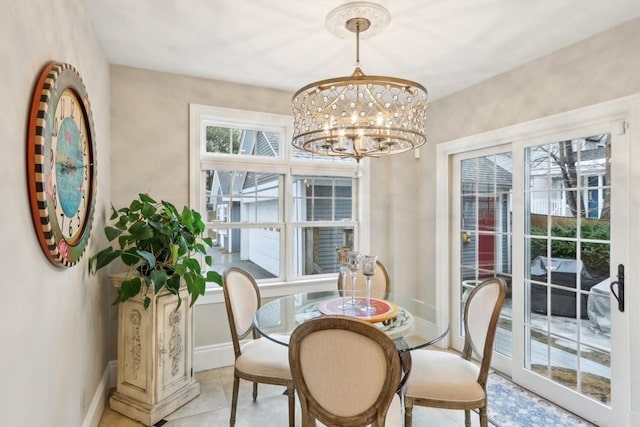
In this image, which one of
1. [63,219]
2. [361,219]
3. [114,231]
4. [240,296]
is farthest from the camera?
[361,219]

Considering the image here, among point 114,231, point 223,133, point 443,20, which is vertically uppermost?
point 443,20

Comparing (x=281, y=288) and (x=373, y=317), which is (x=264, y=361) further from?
Result: (x=281, y=288)

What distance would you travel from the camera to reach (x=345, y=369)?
4.86ft

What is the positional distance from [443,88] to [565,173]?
1.37 m

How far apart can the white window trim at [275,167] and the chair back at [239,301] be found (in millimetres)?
714

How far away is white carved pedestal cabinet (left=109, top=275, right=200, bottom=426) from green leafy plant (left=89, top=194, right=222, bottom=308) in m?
0.13

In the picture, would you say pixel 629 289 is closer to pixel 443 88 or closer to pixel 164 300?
pixel 443 88

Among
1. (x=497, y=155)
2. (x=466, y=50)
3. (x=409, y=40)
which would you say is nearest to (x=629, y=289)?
(x=497, y=155)

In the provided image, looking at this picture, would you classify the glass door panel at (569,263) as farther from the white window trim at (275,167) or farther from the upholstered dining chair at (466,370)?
the white window trim at (275,167)

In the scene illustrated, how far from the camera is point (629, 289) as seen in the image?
89.0 inches

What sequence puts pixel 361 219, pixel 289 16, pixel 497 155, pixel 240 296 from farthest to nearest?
pixel 361 219, pixel 497 155, pixel 240 296, pixel 289 16

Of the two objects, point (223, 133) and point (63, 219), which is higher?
point (223, 133)

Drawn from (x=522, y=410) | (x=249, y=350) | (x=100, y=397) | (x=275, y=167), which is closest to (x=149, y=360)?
(x=100, y=397)

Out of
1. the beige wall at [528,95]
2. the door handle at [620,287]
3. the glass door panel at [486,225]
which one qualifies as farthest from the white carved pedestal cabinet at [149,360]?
the door handle at [620,287]
